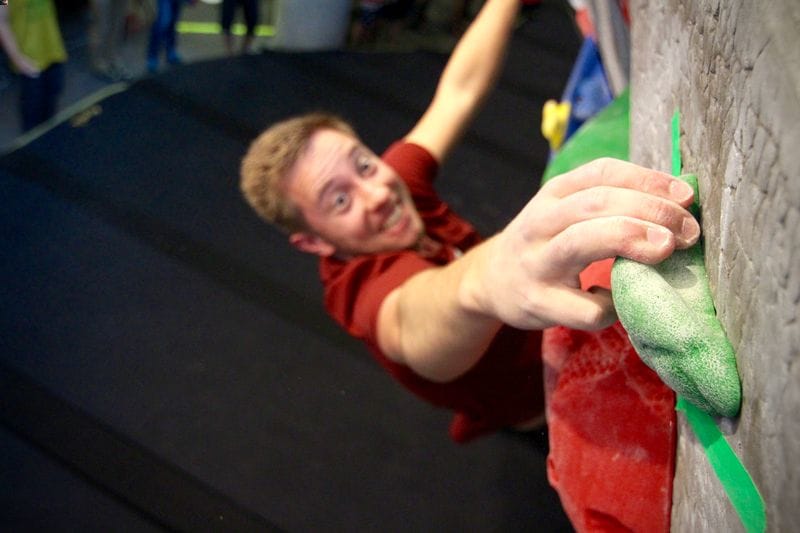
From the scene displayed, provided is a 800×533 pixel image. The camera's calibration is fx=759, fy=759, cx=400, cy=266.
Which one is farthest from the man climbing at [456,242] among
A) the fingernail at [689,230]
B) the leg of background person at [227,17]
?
the leg of background person at [227,17]

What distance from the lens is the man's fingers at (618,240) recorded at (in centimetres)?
38

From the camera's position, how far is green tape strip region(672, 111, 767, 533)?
0.33m

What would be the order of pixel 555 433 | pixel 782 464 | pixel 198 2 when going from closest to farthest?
pixel 782 464 → pixel 555 433 → pixel 198 2

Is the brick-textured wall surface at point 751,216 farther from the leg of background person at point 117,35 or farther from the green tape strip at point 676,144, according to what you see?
the leg of background person at point 117,35

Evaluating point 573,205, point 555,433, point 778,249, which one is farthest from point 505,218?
point 778,249

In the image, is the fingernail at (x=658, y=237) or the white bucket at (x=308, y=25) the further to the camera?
the white bucket at (x=308, y=25)

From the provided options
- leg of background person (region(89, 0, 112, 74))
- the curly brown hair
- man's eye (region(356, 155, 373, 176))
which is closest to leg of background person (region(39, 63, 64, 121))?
leg of background person (region(89, 0, 112, 74))

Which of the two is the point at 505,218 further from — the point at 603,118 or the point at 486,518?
the point at 603,118

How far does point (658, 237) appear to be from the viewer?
0.38 m

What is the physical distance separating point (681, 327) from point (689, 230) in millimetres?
64

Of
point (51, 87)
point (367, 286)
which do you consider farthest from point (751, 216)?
point (51, 87)

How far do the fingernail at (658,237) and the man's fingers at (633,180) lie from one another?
0.03 m

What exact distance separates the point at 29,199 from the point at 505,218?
974mm

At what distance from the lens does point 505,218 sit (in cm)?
164
